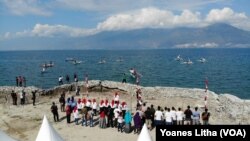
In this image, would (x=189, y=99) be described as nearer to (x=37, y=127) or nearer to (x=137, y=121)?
(x=137, y=121)

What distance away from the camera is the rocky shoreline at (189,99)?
28.7 m

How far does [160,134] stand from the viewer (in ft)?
41.8

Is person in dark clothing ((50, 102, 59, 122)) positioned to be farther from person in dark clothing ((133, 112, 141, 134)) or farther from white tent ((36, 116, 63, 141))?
white tent ((36, 116, 63, 141))

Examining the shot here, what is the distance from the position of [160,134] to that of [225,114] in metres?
17.4

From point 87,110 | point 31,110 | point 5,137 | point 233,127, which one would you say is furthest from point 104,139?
point 233,127

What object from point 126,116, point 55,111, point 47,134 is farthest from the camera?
point 55,111

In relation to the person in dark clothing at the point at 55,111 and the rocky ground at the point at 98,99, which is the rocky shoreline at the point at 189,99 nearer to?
the rocky ground at the point at 98,99

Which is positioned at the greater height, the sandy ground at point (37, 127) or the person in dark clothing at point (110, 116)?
the person in dark clothing at point (110, 116)

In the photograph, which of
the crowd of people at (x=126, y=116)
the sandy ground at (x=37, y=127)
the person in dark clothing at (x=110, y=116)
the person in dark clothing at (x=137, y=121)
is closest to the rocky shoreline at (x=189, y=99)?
the sandy ground at (x=37, y=127)

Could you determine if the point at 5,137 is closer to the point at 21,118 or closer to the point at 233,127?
the point at 21,118

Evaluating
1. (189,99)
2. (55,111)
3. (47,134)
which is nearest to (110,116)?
(55,111)

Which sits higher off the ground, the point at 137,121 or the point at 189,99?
the point at 137,121

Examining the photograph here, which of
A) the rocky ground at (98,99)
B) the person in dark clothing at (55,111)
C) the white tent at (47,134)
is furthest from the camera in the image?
the person in dark clothing at (55,111)

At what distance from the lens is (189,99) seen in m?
33.8
